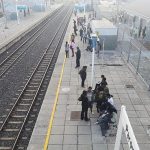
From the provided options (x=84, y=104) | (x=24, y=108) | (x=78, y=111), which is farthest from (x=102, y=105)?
(x=24, y=108)

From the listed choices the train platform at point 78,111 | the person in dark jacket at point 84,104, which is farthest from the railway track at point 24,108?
the person in dark jacket at point 84,104

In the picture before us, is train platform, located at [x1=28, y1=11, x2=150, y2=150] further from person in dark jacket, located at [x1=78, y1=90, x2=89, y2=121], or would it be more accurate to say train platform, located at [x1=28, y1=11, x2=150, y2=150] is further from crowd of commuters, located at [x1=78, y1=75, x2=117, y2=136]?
crowd of commuters, located at [x1=78, y1=75, x2=117, y2=136]

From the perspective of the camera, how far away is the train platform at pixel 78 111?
10.8m

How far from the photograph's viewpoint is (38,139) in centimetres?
1102

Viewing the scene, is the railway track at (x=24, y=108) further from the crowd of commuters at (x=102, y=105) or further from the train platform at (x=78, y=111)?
the crowd of commuters at (x=102, y=105)

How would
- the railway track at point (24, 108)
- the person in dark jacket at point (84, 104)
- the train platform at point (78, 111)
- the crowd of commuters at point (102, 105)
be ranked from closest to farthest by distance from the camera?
1. the train platform at point (78, 111)
2. the crowd of commuters at point (102, 105)
3. the railway track at point (24, 108)
4. the person in dark jacket at point (84, 104)

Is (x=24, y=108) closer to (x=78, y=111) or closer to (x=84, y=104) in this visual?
(x=78, y=111)

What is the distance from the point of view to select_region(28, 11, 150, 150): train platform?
10.8 meters

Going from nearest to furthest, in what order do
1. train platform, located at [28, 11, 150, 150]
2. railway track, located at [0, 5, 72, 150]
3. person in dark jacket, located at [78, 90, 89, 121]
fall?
train platform, located at [28, 11, 150, 150], railway track, located at [0, 5, 72, 150], person in dark jacket, located at [78, 90, 89, 121]

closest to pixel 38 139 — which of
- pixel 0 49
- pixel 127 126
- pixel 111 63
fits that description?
pixel 127 126

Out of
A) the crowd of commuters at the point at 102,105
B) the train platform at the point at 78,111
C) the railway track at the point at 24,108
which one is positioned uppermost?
the crowd of commuters at the point at 102,105

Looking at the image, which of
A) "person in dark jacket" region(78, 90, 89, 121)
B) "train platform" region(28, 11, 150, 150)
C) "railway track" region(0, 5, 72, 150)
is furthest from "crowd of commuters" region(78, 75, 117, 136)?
"railway track" region(0, 5, 72, 150)

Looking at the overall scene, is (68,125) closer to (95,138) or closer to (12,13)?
(95,138)

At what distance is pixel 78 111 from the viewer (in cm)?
1334
